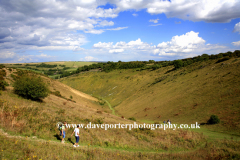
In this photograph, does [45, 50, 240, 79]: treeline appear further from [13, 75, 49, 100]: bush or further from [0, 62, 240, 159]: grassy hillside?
[13, 75, 49, 100]: bush

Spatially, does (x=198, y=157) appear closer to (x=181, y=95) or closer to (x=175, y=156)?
(x=175, y=156)

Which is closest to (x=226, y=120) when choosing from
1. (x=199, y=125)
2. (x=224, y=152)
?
(x=199, y=125)

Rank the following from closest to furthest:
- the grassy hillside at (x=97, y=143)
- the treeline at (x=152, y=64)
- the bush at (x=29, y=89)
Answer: the grassy hillside at (x=97, y=143) < the bush at (x=29, y=89) < the treeline at (x=152, y=64)

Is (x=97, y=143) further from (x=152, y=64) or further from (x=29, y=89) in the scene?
(x=152, y=64)

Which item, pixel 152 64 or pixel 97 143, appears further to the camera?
pixel 152 64

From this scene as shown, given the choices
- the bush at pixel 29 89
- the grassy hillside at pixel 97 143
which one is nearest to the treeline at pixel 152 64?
the grassy hillside at pixel 97 143

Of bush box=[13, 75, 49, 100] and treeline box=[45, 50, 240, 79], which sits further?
treeline box=[45, 50, 240, 79]

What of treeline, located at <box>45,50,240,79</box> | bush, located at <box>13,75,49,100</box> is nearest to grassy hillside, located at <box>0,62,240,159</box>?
bush, located at <box>13,75,49,100</box>

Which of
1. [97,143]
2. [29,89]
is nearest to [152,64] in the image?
[29,89]

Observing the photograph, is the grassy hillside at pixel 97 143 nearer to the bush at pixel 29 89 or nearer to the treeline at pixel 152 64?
the bush at pixel 29 89

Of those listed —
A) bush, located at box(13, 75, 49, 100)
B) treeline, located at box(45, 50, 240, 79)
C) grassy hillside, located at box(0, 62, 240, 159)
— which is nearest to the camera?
grassy hillside, located at box(0, 62, 240, 159)

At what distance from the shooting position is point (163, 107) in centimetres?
3216

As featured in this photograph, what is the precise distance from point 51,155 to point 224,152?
12.0 metres

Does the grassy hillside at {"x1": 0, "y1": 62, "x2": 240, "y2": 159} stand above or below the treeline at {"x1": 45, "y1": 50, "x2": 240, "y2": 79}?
below
